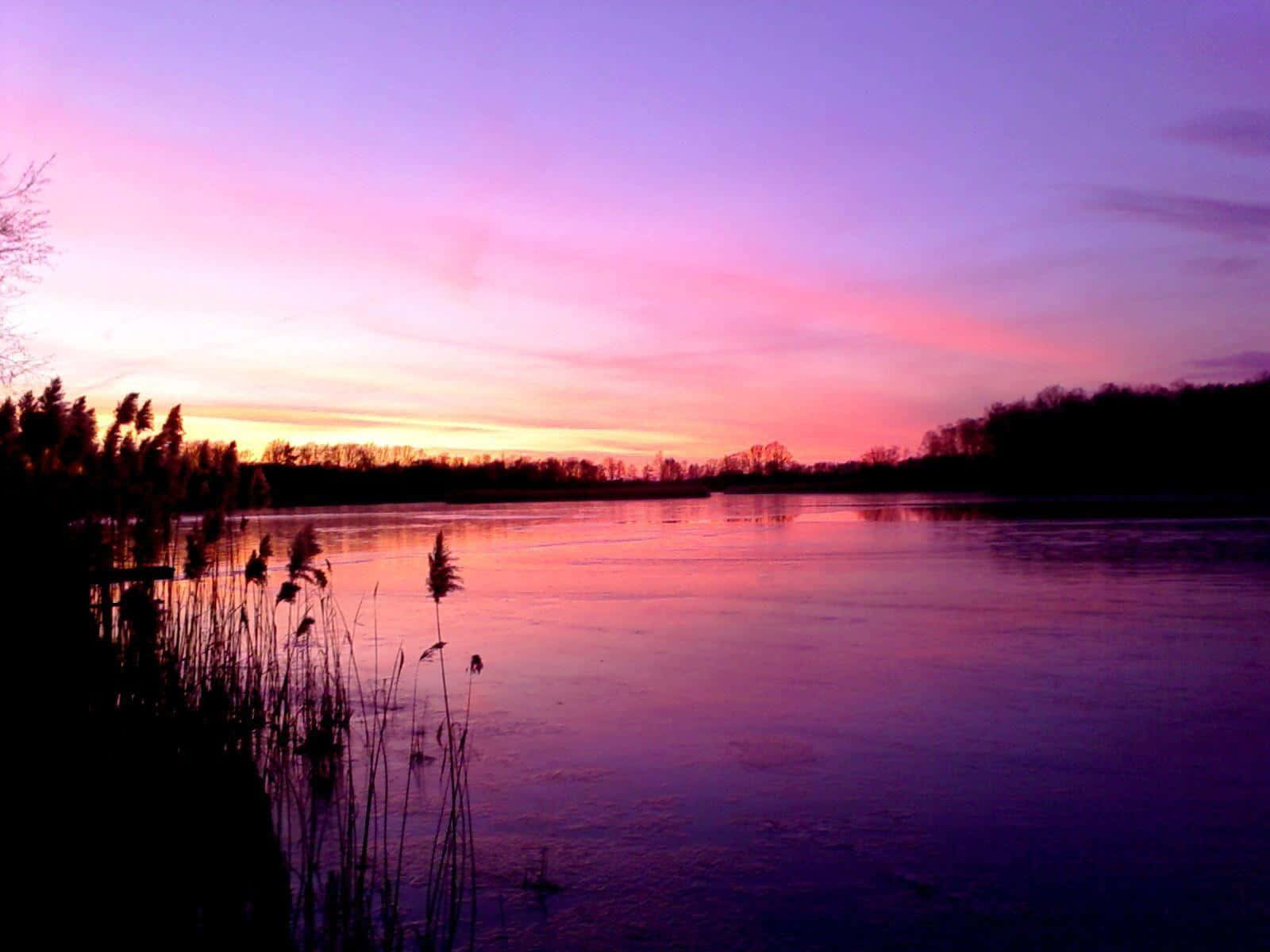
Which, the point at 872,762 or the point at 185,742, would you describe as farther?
the point at 872,762

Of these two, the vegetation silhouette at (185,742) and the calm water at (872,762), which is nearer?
the vegetation silhouette at (185,742)

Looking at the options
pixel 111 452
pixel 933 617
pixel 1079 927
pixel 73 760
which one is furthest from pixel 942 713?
pixel 111 452

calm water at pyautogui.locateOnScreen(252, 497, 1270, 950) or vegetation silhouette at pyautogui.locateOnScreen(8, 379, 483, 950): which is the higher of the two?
vegetation silhouette at pyautogui.locateOnScreen(8, 379, 483, 950)

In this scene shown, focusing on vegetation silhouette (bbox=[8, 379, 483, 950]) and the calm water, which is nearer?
vegetation silhouette (bbox=[8, 379, 483, 950])

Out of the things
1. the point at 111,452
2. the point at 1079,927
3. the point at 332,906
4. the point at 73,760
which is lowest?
the point at 1079,927

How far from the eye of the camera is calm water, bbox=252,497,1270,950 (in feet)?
11.6

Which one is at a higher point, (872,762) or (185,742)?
(185,742)

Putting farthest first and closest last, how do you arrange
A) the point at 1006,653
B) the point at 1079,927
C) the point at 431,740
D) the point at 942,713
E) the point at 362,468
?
the point at 362,468 → the point at 1006,653 → the point at 942,713 → the point at 431,740 → the point at 1079,927

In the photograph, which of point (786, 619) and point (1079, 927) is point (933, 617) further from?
point (1079, 927)

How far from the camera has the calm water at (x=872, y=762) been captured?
352 cm

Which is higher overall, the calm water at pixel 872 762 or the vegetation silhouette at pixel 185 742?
the vegetation silhouette at pixel 185 742

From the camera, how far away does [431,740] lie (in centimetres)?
578

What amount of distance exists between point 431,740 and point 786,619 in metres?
5.14

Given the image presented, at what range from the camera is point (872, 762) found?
520cm
